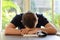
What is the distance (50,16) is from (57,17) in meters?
0.17

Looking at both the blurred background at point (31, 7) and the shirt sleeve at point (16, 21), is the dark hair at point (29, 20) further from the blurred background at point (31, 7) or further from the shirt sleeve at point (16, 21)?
the blurred background at point (31, 7)

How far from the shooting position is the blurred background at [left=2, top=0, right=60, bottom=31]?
3898mm

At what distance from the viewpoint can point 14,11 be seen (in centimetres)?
393

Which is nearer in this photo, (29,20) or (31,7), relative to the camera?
(29,20)

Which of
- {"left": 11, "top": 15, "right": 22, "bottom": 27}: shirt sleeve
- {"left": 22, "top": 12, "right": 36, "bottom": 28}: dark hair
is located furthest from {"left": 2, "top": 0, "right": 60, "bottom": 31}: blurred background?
{"left": 22, "top": 12, "right": 36, "bottom": 28}: dark hair

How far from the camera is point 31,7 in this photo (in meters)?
3.98

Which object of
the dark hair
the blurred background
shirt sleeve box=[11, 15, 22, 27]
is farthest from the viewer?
the blurred background

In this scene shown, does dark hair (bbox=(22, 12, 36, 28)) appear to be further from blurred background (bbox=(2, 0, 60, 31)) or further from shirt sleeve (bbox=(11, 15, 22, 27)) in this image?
blurred background (bbox=(2, 0, 60, 31))

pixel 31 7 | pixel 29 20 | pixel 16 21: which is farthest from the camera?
pixel 31 7

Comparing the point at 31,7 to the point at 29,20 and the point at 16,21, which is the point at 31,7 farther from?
the point at 29,20

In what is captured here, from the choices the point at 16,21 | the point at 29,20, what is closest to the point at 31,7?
the point at 16,21

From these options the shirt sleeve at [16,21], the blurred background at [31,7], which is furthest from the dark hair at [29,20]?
the blurred background at [31,7]

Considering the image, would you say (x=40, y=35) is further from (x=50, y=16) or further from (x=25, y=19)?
(x=50, y=16)

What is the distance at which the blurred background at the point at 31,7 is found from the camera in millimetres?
3898
